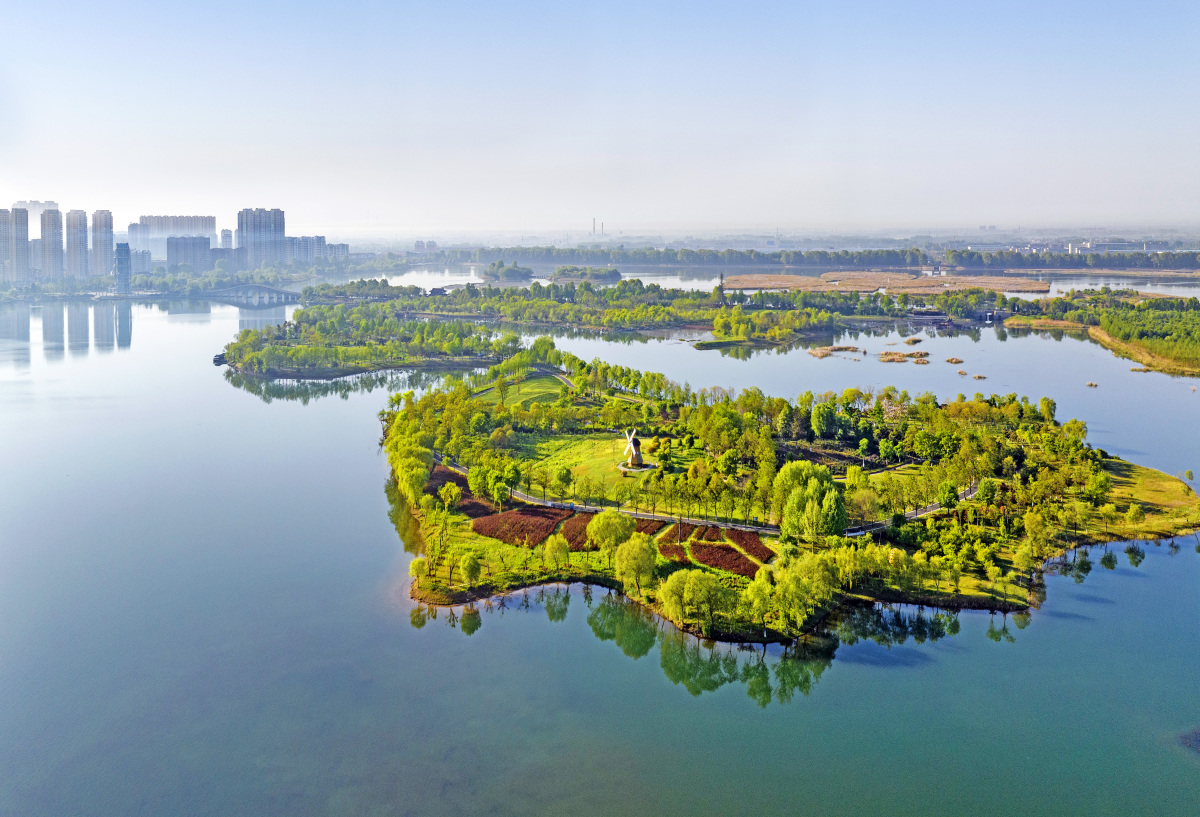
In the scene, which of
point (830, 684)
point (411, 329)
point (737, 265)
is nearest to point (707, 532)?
point (830, 684)

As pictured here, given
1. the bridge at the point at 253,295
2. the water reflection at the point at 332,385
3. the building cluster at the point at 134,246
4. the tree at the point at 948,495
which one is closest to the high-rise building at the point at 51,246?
the building cluster at the point at 134,246

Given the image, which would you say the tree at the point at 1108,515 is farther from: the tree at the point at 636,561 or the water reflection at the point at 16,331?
the water reflection at the point at 16,331

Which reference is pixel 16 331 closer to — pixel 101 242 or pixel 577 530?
pixel 101 242

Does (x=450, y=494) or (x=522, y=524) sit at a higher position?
(x=450, y=494)

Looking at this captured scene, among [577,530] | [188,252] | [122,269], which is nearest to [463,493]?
[577,530]

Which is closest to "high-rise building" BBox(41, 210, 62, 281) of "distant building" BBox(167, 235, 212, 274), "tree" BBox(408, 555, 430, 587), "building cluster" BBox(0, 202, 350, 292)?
"building cluster" BBox(0, 202, 350, 292)
